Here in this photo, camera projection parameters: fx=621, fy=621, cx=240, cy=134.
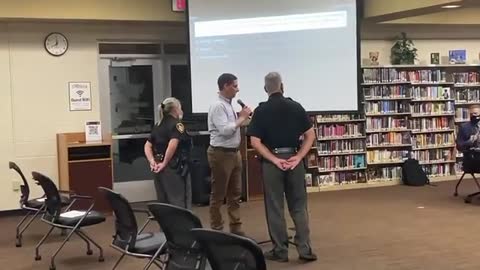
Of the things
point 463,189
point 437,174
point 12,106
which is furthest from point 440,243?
point 12,106

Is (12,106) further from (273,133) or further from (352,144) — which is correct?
(352,144)

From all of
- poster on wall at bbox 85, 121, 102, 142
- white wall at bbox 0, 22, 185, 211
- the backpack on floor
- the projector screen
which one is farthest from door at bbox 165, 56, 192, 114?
the backpack on floor

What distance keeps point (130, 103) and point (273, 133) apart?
4145 mm

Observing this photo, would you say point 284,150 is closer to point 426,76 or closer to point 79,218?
point 79,218

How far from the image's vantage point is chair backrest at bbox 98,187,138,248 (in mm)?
4160

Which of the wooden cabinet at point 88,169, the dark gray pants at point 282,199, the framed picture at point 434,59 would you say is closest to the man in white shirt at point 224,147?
the dark gray pants at point 282,199

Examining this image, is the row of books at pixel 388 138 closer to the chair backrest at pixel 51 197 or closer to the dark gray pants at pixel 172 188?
the dark gray pants at pixel 172 188

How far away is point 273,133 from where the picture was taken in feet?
17.1

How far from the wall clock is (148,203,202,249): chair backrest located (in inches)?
209

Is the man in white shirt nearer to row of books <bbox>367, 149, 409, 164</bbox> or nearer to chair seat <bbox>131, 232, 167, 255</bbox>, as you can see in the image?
chair seat <bbox>131, 232, 167, 255</bbox>

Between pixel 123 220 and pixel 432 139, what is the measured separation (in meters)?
7.24

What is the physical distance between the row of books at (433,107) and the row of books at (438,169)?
2.95 feet

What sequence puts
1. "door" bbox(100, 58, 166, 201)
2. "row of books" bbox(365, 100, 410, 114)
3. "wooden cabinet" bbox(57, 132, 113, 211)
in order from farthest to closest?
1. "row of books" bbox(365, 100, 410, 114)
2. "door" bbox(100, 58, 166, 201)
3. "wooden cabinet" bbox(57, 132, 113, 211)

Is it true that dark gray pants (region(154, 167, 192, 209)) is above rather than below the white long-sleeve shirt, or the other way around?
below
